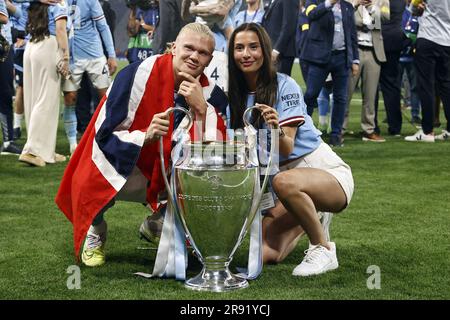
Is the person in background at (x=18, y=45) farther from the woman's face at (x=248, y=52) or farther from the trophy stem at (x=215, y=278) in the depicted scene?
the trophy stem at (x=215, y=278)

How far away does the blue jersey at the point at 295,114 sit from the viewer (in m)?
3.61

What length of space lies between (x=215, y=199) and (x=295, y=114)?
0.64 meters

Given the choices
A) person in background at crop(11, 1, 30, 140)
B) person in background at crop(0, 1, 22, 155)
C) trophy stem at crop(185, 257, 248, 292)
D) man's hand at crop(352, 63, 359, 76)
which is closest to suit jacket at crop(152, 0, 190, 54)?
person in background at crop(0, 1, 22, 155)

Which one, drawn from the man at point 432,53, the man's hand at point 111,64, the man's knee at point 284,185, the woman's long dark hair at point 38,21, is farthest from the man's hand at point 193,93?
the man at point 432,53

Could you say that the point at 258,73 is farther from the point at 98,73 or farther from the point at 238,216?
the point at 98,73

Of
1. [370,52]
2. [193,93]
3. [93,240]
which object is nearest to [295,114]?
[193,93]

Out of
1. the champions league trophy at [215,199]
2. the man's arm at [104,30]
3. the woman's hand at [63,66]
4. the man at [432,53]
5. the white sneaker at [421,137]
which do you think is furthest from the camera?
the white sneaker at [421,137]

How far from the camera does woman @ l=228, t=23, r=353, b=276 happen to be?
139 inches

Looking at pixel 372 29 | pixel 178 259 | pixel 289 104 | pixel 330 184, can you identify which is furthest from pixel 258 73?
pixel 372 29

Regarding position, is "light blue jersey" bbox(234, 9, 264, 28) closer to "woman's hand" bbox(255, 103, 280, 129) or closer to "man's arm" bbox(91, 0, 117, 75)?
"man's arm" bbox(91, 0, 117, 75)

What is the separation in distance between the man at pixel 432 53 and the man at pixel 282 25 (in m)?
1.34

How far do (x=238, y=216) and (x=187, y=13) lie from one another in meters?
3.33

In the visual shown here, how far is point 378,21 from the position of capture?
28.9 ft

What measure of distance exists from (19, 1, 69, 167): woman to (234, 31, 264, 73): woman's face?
3.48 metres
